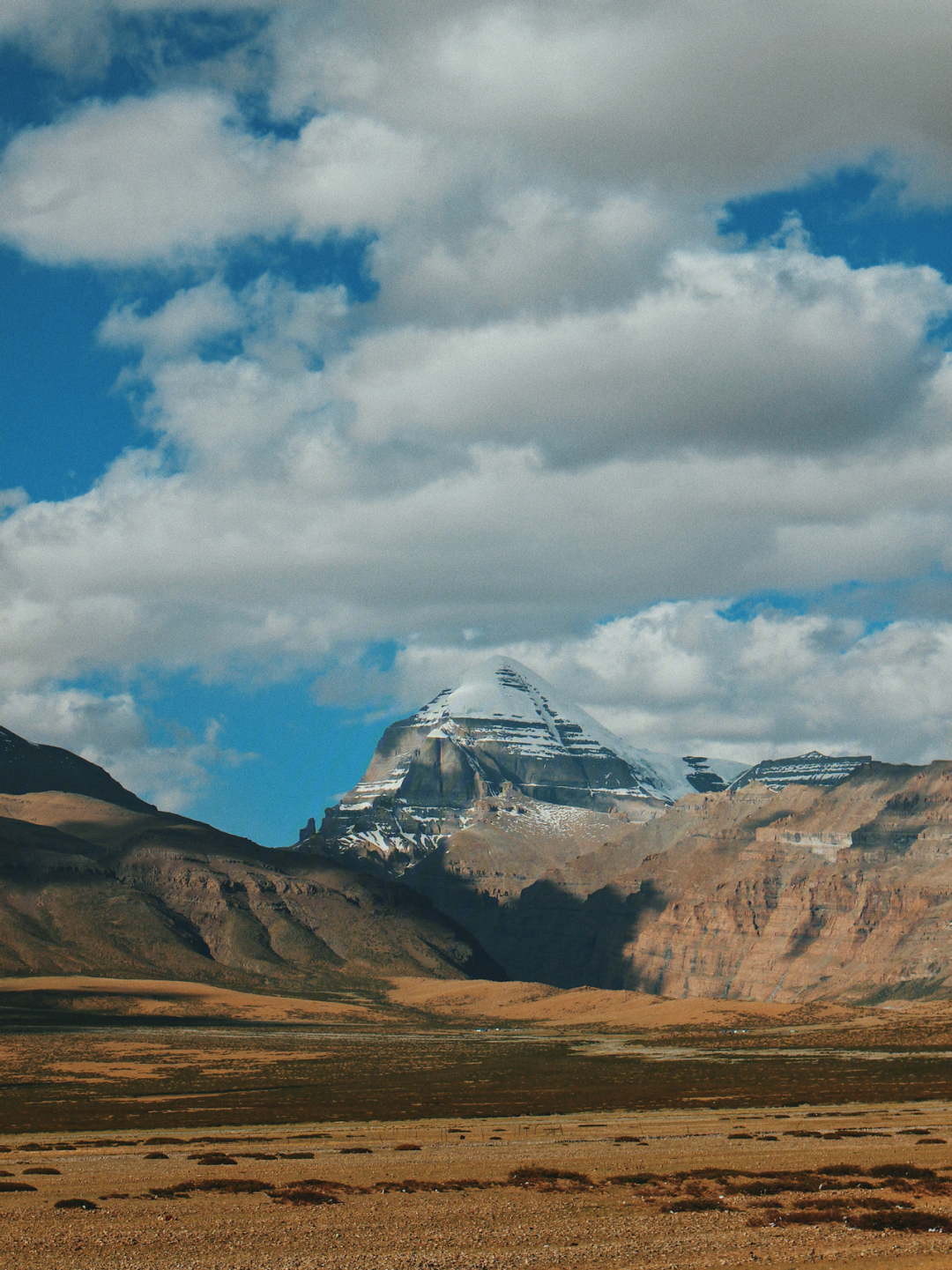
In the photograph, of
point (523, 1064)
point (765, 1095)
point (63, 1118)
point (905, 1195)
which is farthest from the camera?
point (523, 1064)

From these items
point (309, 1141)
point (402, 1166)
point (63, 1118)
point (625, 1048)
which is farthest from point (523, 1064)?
point (402, 1166)

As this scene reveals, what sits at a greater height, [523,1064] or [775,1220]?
[775,1220]

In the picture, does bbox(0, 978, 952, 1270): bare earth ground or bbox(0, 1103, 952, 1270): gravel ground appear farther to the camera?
bbox(0, 978, 952, 1270): bare earth ground

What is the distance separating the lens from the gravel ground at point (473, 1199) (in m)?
37.6

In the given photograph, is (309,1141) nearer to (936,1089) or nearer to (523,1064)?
(936,1089)

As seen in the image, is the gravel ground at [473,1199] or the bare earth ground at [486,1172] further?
the bare earth ground at [486,1172]

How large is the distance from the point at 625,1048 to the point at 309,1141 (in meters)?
120

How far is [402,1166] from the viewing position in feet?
193

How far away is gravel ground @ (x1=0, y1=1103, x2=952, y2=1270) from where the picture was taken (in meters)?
37.6

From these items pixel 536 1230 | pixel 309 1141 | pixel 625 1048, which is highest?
pixel 536 1230

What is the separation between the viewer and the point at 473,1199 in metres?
48.3

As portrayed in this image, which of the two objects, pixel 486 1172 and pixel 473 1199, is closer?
pixel 473 1199

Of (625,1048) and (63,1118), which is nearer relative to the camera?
(63,1118)

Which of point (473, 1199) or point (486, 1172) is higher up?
point (473, 1199)
